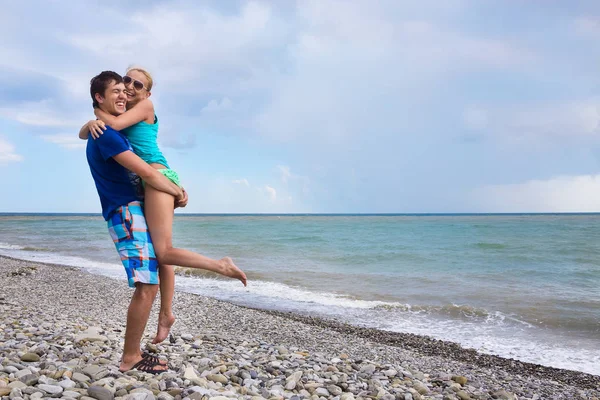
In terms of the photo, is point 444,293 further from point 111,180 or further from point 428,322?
point 111,180

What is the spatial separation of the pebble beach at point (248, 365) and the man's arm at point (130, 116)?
194 centimetres

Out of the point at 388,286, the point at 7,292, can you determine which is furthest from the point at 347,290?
the point at 7,292

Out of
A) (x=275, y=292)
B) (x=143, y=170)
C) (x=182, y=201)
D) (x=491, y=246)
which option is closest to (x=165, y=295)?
(x=182, y=201)

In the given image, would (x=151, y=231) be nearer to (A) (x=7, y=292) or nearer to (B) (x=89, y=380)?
(B) (x=89, y=380)

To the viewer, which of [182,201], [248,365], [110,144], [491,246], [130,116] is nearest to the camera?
[110,144]

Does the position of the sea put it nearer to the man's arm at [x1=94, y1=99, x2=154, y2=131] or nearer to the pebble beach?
the pebble beach

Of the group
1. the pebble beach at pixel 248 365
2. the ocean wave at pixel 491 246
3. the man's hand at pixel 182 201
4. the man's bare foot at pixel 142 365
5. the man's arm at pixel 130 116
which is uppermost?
the man's arm at pixel 130 116

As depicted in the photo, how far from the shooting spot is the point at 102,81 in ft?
12.2

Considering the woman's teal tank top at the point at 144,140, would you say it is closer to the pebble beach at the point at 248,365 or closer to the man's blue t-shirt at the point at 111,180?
the man's blue t-shirt at the point at 111,180

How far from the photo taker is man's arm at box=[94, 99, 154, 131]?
362 cm

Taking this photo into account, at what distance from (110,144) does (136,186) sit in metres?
0.39

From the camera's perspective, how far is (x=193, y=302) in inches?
412

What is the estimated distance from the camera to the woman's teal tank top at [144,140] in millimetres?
3762

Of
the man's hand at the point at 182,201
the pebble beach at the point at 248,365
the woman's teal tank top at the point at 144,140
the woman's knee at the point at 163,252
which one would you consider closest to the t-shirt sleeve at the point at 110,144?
the woman's teal tank top at the point at 144,140
